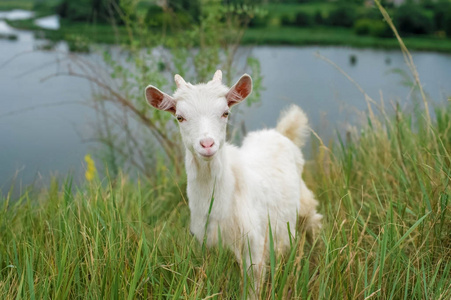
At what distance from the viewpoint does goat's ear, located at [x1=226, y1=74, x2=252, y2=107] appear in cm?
287

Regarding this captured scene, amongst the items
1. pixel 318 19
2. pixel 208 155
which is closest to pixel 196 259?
pixel 208 155

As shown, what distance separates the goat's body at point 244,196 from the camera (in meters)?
3.02

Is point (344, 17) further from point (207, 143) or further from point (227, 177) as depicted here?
point (207, 143)

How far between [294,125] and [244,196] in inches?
59.7

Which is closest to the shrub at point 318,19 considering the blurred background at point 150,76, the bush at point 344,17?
the bush at point 344,17

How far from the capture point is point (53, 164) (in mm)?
7145

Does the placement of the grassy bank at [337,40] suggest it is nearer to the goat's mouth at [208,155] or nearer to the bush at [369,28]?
the bush at [369,28]

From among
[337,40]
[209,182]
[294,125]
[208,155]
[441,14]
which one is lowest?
[209,182]

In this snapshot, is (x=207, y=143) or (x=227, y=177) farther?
(x=227, y=177)

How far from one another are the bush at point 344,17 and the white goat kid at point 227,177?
16.5 meters

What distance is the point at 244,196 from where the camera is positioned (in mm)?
3182

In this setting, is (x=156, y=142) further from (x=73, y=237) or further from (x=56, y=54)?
(x=73, y=237)

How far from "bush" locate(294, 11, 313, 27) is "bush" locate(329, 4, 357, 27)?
995mm

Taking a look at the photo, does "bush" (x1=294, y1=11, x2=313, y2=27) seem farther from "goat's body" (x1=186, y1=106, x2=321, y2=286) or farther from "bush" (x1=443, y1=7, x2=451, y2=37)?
"goat's body" (x1=186, y1=106, x2=321, y2=286)
